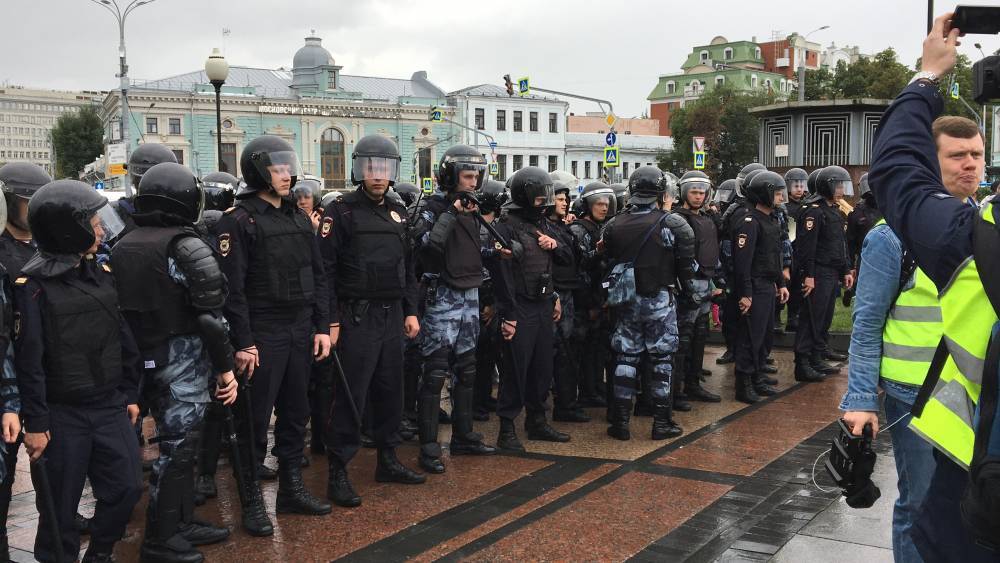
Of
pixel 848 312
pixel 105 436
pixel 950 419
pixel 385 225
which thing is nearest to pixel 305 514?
pixel 105 436

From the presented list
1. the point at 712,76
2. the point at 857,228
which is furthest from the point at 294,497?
the point at 712,76

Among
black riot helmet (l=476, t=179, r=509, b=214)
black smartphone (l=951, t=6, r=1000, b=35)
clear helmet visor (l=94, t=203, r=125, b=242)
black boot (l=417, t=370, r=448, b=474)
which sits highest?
black smartphone (l=951, t=6, r=1000, b=35)

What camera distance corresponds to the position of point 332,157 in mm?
66000

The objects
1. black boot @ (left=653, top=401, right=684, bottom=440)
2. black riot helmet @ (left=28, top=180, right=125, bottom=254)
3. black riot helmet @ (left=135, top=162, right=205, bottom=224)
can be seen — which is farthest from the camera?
black boot @ (left=653, top=401, right=684, bottom=440)

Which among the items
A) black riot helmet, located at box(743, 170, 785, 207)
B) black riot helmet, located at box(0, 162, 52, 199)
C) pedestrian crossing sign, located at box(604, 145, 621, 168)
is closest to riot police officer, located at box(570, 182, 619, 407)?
black riot helmet, located at box(743, 170, 785, 207)

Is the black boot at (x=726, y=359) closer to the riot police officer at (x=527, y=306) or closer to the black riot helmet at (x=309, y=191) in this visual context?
the riot police officer at (x=527, y=306)

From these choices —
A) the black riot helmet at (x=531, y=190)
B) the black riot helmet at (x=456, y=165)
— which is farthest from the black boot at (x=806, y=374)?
the black riot helmet at (x=456, y=165)

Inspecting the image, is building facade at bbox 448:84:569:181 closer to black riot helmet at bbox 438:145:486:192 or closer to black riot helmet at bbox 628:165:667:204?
black riot helmet at bbox 628:165:667:204

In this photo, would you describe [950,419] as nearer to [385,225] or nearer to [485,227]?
[385,225]

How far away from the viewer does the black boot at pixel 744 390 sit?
8719 mm

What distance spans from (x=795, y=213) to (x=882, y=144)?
8.41 metres

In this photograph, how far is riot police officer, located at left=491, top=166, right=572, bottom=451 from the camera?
713 centimetres

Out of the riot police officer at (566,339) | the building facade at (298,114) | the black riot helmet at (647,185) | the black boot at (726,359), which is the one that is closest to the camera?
the black riot helmet at (647,185)

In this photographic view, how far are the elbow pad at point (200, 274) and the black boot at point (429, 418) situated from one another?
7.00 feet
